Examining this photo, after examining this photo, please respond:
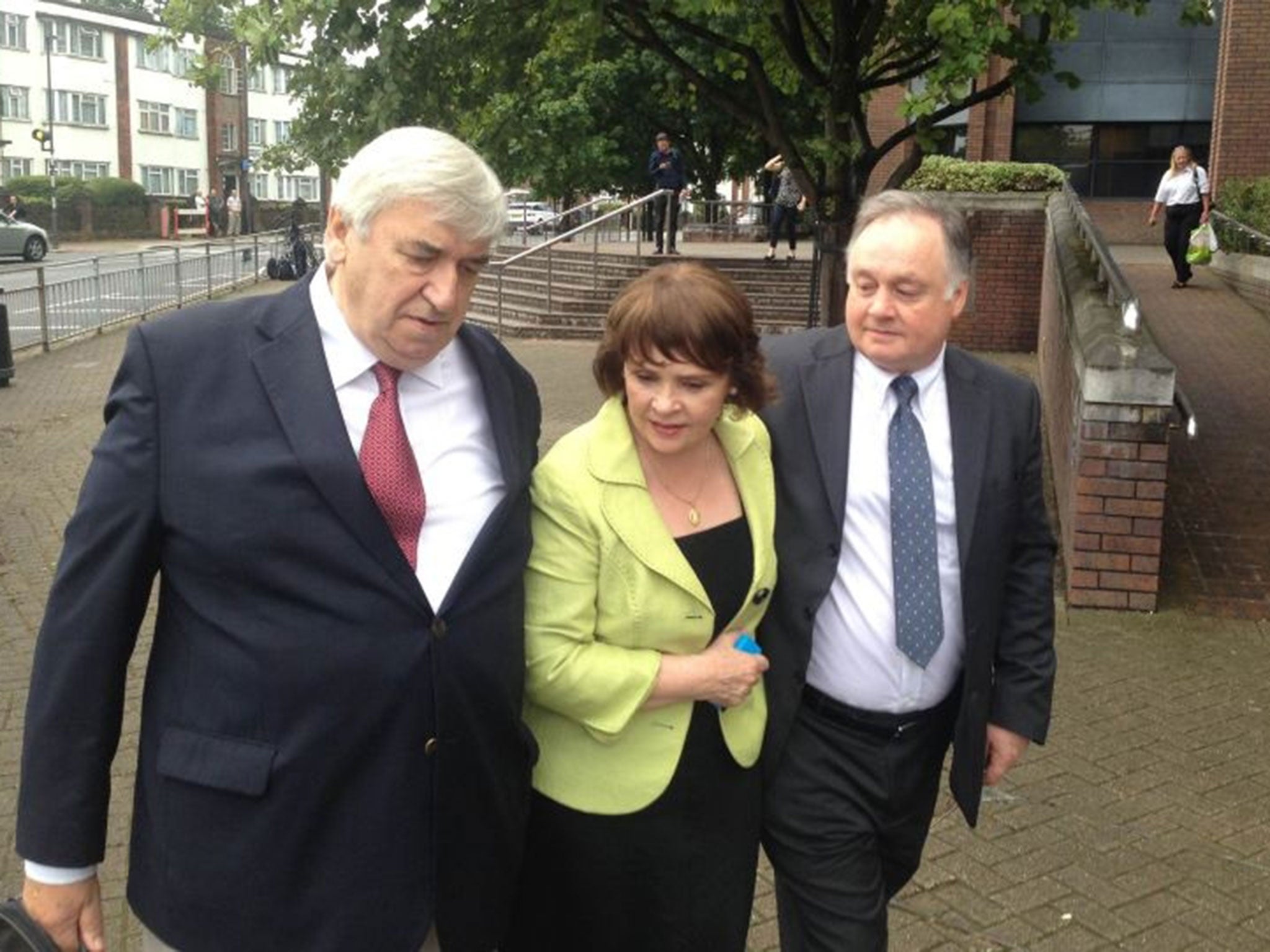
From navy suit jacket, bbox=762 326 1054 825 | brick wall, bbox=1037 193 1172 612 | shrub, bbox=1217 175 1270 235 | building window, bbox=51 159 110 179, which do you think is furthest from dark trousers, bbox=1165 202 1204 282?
building window, bbox=51 159 110 179

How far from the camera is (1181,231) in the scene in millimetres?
16828

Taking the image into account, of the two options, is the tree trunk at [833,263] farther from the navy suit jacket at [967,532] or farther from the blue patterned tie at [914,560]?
the blue patterned tie at [914,560]

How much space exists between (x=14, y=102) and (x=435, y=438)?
61.3m

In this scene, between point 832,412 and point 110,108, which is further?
point 110,108

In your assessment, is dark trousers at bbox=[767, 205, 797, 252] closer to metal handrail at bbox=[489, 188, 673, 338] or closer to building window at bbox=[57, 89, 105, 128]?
metal handrail at bbox=[489, 188, 673, 338]

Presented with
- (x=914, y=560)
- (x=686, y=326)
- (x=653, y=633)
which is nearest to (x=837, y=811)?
(x=914, y=560)

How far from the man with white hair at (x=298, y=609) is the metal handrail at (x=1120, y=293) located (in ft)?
15.2

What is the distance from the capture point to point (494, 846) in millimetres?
2277

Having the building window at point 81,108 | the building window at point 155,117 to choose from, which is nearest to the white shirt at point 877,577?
the building window at point 81,108

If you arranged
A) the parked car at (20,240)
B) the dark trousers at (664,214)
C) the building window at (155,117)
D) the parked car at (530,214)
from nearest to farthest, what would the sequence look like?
the dark trousers at (664,214) → the parked car at (530,214) → the parked car at (20,240) → the building window at (155,117)

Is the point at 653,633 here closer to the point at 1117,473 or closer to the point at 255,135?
the point at 1117,473

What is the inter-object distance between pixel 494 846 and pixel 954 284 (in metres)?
1.33

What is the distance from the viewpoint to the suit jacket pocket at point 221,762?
2.02 meters

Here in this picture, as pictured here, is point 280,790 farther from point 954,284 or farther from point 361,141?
point 361,141
